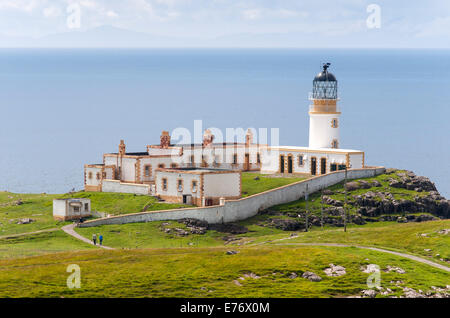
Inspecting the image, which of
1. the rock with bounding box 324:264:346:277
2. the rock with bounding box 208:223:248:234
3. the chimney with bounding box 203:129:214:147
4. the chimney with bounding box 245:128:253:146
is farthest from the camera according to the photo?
the chimney with bounding box 245:128:253:146

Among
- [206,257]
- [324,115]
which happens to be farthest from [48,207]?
[324,115]

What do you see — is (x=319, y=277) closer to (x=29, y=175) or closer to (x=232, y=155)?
(x=232, y=155)

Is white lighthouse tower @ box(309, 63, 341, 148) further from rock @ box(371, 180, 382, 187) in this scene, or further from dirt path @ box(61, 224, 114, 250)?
dirt path @ box(61, 224, 114, 250)

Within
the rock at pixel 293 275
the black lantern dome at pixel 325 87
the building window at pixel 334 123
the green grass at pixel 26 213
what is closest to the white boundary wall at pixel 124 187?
the green grass at pixel 26 213

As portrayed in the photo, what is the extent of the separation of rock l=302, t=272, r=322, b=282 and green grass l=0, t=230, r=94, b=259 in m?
20.0

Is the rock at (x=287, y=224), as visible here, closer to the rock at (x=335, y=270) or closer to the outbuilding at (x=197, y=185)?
the outbuilding at (x=197, y=185)

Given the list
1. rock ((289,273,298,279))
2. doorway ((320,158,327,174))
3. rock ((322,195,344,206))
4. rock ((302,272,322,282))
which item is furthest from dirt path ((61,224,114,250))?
doorway ((320,158,327,174))

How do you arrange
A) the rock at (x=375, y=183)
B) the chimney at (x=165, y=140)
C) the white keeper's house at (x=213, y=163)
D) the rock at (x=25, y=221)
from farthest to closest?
the chimney at (x=165, y=140) → the rock at (x=375, y=183) → the white keeper's house at (x=213, y=163) → the rock at (x=25, y=221)

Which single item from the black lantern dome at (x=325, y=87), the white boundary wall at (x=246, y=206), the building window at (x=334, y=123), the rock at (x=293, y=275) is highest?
the black lantern dome at (x=325, y=87)

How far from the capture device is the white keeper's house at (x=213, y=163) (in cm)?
8700

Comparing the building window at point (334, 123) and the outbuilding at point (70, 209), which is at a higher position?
the building window at point (334, 123)

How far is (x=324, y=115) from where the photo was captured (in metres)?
105

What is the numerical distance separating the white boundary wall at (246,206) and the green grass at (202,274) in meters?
13.6

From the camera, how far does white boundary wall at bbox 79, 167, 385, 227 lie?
8106 cm
